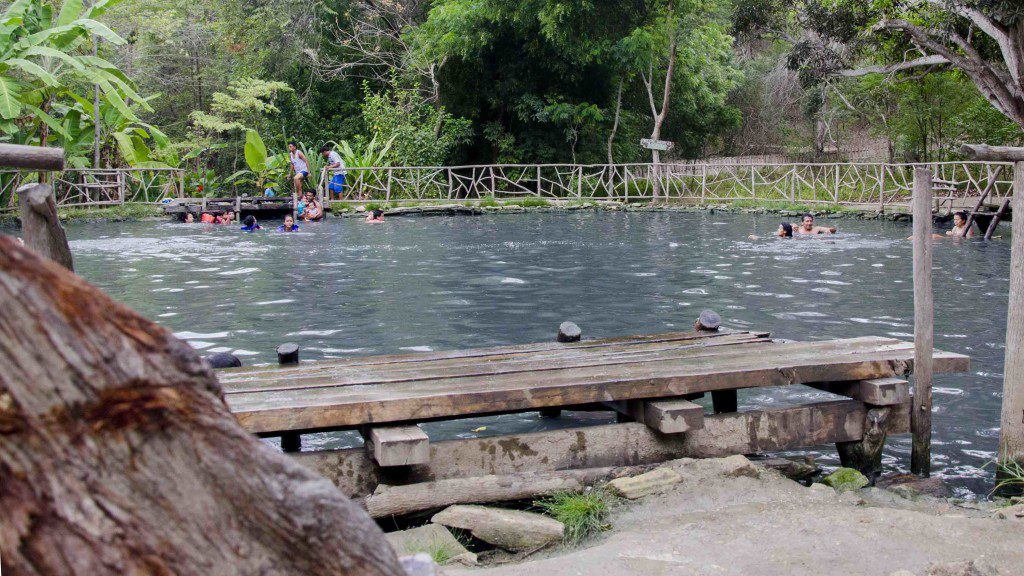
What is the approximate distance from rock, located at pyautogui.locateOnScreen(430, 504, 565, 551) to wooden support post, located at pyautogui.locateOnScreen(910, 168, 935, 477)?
8.38ft

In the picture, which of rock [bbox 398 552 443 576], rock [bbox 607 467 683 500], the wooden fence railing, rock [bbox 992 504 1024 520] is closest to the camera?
rock [bbox 398 552 443 576]

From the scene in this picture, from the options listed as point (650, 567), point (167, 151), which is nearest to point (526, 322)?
point (650, 567)

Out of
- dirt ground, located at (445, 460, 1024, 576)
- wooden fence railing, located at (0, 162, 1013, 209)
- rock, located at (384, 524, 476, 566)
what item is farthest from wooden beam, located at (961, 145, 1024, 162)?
wooden fence railing, located at (0, 162, 1013, 209)

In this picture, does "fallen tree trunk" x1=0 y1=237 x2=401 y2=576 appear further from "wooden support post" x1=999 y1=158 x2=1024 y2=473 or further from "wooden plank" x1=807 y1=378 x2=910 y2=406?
"wooden support post" x1=999 y1=158 x2=1024 y2=473

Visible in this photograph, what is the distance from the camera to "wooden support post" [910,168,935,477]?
572 cm

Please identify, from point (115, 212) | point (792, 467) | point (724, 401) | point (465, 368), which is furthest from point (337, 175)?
point (792, 467)

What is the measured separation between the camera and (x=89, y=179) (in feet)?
88.5

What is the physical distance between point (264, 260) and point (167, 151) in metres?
17.4

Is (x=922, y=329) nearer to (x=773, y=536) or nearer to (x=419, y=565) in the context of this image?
(x=773, y=536)

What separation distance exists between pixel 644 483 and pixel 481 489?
89 centimetres

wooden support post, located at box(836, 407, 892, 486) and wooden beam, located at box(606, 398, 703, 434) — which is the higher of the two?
wooden beam, located at box(606, 398, 703, 434)

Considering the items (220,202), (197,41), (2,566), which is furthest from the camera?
(197,41)

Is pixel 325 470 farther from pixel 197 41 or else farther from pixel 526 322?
pixel 197 41

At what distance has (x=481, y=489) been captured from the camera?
4898mm
